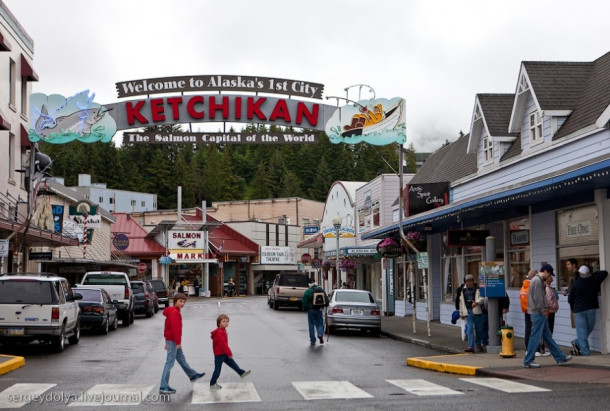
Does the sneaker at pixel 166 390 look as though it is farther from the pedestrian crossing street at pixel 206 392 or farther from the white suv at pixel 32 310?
the white suv at pixel 32 310

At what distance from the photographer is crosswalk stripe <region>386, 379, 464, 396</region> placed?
482 inches

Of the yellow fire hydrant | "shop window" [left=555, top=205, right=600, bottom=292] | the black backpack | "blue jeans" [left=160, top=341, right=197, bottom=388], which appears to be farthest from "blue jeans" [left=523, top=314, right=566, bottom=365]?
the black backpack

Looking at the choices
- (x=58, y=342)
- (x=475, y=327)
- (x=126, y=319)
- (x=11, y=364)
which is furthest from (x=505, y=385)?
(x=126, y=319)

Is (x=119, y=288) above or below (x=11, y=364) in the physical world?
above

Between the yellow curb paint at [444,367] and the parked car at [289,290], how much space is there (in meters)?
27.5

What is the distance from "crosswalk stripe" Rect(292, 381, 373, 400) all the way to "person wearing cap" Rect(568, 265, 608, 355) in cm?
586

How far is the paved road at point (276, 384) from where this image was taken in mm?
11164

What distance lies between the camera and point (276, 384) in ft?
44.1

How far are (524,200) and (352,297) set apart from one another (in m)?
8.21

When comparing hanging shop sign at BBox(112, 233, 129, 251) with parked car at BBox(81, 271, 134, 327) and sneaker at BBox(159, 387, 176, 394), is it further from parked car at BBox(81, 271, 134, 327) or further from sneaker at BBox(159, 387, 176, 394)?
sneaker at BBox(159, 387, 176, 394)

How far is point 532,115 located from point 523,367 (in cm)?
1001

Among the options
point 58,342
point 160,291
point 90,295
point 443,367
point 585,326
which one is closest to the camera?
point 443,367

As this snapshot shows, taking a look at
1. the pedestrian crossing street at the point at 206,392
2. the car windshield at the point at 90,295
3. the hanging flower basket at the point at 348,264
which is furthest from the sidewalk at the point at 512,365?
the hanging flower basket at the point at 348,264

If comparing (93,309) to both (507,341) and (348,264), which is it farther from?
(348,264)
